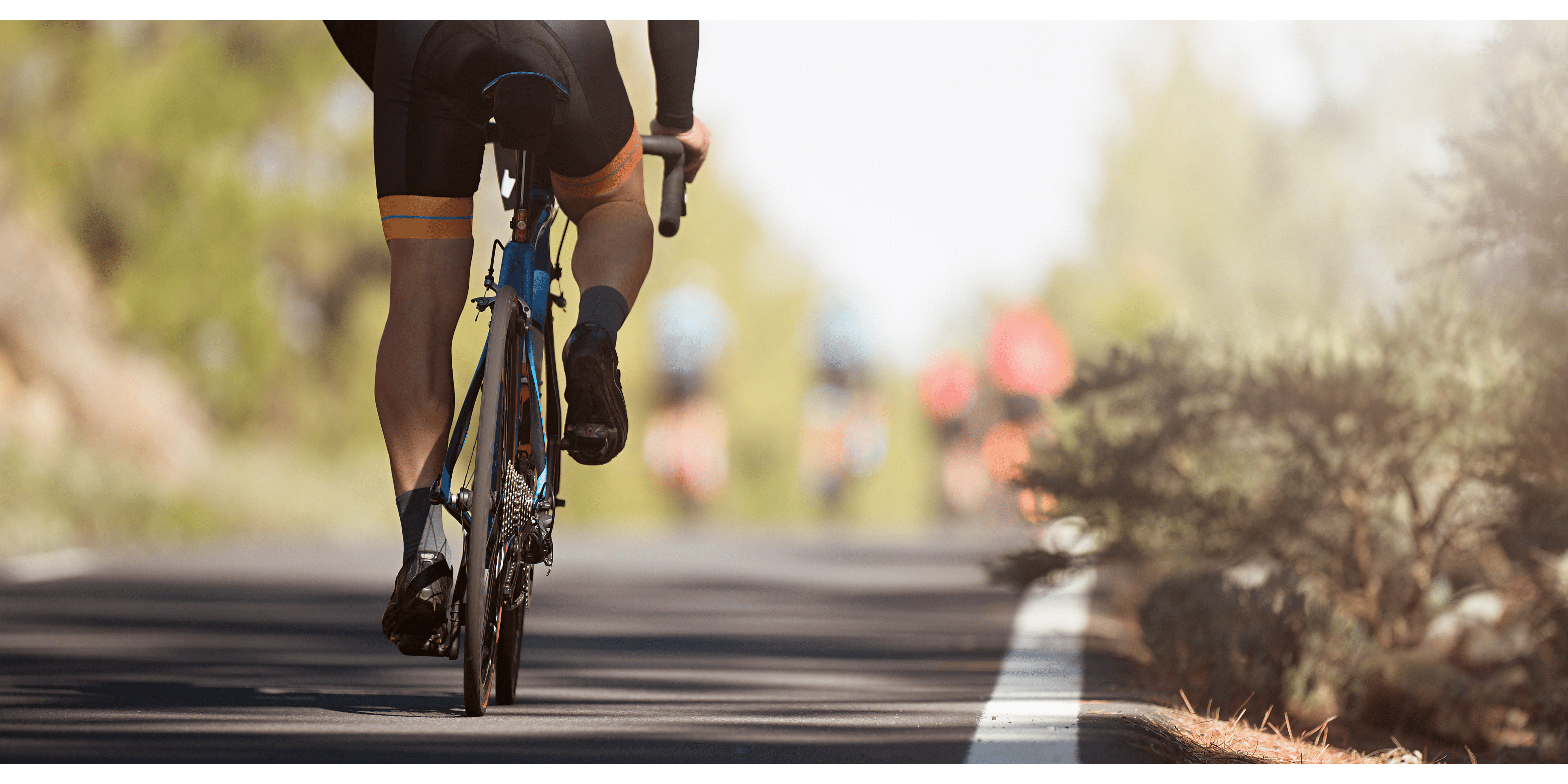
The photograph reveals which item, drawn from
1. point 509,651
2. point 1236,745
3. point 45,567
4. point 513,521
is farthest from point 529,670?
point 45,567

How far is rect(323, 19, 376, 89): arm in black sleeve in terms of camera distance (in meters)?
5.58

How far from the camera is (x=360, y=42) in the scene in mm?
5594

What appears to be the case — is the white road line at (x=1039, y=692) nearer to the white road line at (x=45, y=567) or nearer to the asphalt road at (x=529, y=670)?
the asphalt road at (x=529, y=670)

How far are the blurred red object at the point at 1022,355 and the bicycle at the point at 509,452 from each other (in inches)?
602

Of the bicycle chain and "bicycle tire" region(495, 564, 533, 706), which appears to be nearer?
the bicycle chain

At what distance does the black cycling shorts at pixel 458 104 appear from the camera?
5301 mm

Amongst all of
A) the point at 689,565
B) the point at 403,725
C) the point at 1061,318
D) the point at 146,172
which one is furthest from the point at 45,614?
the point at 1061,318

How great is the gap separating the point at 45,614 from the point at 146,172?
1309 centimetres

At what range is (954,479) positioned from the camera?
24078mm

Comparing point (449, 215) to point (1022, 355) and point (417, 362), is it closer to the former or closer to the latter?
point (417, 362)

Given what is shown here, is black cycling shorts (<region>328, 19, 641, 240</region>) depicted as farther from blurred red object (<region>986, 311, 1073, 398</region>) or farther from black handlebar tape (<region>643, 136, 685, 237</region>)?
blurred red object (<region>986, 311, 1073, 398</region>)

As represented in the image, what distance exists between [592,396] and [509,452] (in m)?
0.26

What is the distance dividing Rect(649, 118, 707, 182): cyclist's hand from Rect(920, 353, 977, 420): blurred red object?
1793 cm

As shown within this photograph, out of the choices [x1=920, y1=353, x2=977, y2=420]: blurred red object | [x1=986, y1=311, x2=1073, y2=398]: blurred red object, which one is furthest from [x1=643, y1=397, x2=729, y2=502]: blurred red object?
[x1=986, y1=311, x2=1073, y2=398]: blurred red object
